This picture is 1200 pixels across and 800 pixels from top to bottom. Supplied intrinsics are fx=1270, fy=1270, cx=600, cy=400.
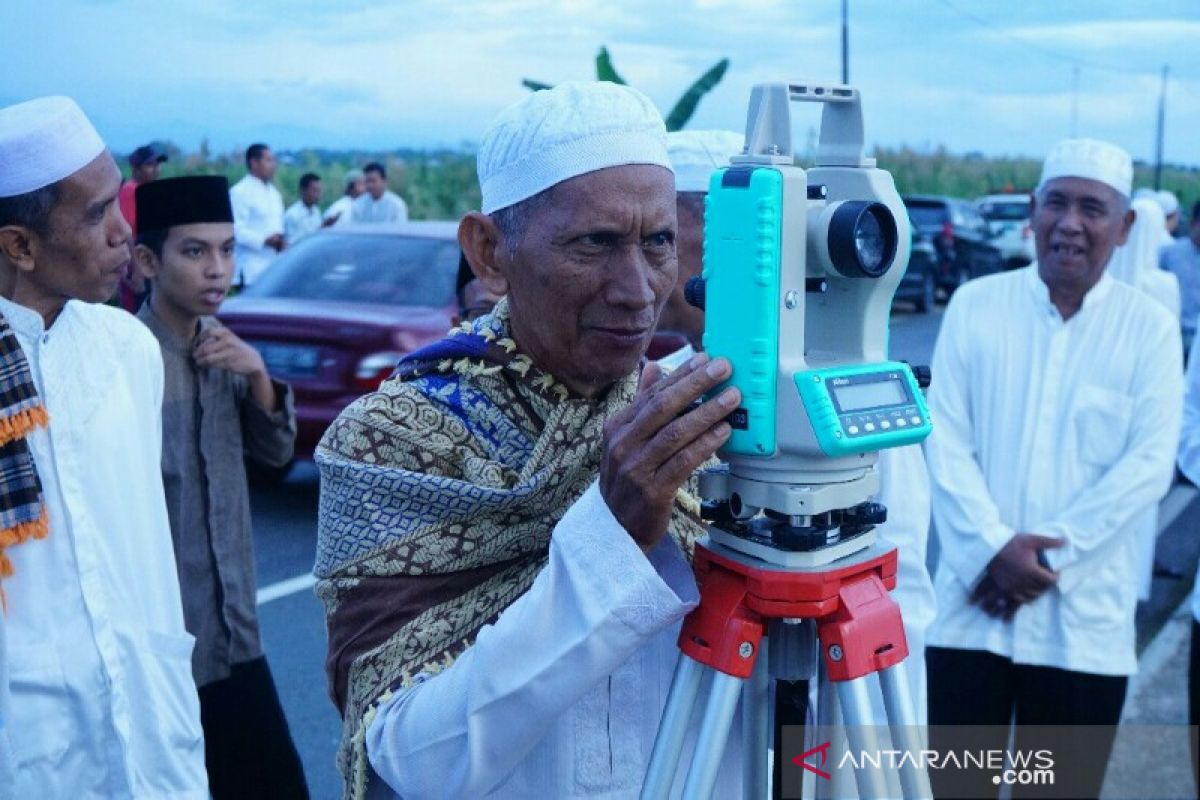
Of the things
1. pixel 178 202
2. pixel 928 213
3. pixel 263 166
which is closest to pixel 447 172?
pixel 928 213

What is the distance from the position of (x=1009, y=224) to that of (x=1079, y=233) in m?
23.1

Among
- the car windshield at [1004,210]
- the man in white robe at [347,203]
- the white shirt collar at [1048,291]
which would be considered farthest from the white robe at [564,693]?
the car windshield at [1004,210]

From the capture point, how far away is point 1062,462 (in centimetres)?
348

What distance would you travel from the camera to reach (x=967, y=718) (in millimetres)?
3480

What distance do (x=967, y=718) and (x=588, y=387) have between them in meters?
2.18

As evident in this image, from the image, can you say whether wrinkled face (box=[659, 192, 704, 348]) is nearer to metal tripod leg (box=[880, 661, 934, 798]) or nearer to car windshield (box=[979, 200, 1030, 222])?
metal tripod leg (box=[880, 661, 934, 798])

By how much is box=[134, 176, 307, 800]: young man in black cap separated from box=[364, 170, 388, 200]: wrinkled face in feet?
37.9

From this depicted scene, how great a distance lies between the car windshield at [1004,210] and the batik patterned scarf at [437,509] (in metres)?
25.6

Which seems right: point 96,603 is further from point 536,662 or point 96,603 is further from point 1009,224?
point 1009,224

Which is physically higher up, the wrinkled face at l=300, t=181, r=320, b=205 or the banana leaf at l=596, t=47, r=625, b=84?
the banana leaf at l=596, t=47, r=625, b=84

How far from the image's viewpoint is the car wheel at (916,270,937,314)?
20.7m

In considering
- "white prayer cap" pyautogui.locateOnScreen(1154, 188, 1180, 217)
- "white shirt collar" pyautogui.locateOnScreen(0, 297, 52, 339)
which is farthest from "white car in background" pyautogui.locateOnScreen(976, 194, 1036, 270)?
"white shirt collar" pyautogui.locateOnScreen(0, 297, 52, 339)

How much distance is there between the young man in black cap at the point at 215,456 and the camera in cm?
313

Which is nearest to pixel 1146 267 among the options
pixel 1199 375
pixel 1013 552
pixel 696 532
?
pixel 1199 375
